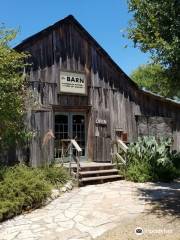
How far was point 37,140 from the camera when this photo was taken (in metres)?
13.4

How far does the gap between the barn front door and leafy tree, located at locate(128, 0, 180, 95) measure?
6.07m

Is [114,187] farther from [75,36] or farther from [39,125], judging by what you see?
[75,36]

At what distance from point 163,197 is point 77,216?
3.02 metres

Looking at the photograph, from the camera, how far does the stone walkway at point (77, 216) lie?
24.5 ft

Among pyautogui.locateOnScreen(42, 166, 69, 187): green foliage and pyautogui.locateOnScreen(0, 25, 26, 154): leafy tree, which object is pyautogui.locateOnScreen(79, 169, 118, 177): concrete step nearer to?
pyautogui.locateOnScreen(42, 166, 69, 187): green foliage

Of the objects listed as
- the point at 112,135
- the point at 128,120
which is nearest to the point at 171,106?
the point at 128,120

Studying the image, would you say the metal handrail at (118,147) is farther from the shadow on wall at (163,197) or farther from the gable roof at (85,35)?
the gable roof at (85,35)

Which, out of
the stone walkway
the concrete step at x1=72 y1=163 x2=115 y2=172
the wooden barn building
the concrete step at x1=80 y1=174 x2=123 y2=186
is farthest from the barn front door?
the stone walkway

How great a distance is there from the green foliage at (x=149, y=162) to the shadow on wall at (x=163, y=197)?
0.62m

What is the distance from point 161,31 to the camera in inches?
350

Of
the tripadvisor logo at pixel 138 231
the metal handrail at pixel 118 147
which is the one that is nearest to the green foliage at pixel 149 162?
the metal handrail at pixel 118 147

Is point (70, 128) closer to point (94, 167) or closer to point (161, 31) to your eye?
point (94, 167)

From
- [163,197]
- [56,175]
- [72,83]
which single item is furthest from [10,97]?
[163,197]

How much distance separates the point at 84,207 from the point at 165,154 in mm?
6287
